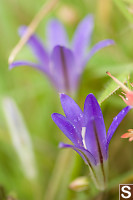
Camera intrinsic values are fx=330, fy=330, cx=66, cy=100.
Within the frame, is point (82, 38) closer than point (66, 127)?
No

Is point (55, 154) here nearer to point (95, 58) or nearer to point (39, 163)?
point (39, 163)

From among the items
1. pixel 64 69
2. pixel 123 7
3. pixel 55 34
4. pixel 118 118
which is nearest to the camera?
pixel 118 118

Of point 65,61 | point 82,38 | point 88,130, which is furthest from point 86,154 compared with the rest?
point 82,38

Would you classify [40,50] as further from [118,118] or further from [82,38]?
[118,118]

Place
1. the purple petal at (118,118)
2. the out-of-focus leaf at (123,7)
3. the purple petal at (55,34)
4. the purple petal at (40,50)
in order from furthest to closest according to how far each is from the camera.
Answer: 1. the purple petal at (55,34)
2. the purple petal at (40,50)
3. the out-of-focus leaf at (123,7)
4. the purple petal at (118,118)

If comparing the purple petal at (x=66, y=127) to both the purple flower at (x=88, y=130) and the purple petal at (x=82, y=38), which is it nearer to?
the purple flower at (x=88, y=130)

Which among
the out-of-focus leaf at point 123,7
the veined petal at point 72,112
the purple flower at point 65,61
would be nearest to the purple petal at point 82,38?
the purple flower at point 65,61
